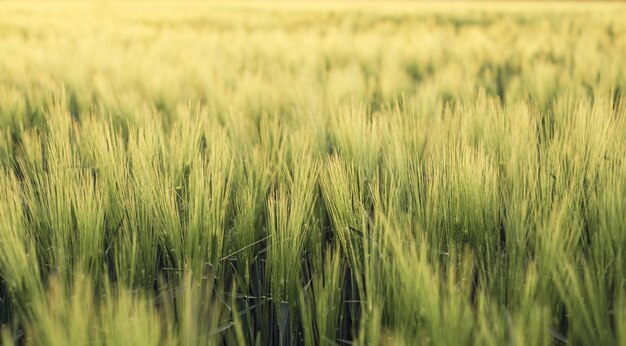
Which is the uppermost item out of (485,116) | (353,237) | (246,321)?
(485,116)

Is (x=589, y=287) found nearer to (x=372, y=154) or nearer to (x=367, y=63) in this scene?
(x=372, y=154)

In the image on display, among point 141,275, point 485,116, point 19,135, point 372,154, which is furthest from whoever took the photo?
point 19,135

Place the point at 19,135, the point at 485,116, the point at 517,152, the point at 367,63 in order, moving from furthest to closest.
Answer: the point at 367,63, the point at 19,135, the point at 485,116, the point at 517,152

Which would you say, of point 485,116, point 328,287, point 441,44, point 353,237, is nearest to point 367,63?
point 441,44

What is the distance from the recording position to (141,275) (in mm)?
930

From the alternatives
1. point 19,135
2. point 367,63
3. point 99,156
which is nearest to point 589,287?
point 99,156

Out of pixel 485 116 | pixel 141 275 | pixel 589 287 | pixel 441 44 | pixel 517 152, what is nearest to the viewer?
pixel 589 287

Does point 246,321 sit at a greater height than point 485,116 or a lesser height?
lesser

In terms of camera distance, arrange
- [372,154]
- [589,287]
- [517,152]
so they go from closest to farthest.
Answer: [589,287]
[517,152]
[372,154]

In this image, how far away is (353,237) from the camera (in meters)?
1.00

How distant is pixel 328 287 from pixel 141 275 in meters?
0.34

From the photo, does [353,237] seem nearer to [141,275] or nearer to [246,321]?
[246,321]

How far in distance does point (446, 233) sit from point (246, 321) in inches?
14.8

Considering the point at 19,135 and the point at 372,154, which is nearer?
the point at 372,154
